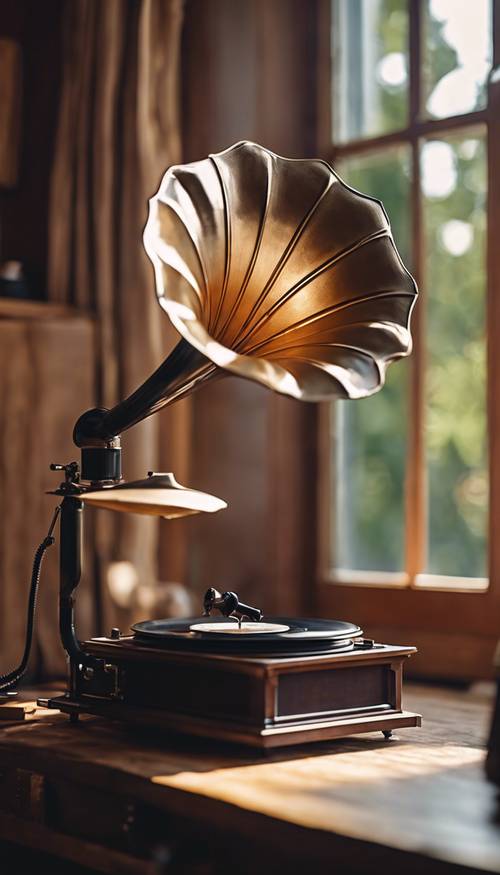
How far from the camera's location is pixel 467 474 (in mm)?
5293

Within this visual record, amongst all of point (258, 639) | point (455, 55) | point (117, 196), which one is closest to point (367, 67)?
point (455, 55)

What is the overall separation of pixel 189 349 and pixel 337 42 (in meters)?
1.43

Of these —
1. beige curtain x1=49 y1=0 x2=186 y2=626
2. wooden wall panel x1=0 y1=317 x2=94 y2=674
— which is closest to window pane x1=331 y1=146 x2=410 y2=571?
beige curtain x1=49 y1=0 x2=186 y2=626

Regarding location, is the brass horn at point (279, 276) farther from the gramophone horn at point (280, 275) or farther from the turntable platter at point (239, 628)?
the turntable platter at point (239, 628)

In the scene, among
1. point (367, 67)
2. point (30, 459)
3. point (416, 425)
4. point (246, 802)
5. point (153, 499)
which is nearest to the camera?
point (246, 802)

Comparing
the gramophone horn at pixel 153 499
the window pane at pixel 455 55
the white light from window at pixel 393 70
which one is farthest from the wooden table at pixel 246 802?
the white light from window at pixel 393 70

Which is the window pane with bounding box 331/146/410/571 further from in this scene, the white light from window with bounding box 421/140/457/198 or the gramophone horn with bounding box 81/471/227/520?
the gramophone horn with bounding box 81/471/227/520

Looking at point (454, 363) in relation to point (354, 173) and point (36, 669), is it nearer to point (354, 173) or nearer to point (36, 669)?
point (354, 173)

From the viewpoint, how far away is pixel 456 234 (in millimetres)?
2824

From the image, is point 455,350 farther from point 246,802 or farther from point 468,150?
point 246,802

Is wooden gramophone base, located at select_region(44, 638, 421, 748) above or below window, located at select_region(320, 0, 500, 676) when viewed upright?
below

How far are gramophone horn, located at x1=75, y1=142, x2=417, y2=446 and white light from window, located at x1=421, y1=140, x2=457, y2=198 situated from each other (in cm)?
83

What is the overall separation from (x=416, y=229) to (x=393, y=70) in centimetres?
40

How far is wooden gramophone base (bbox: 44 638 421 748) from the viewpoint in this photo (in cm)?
142
